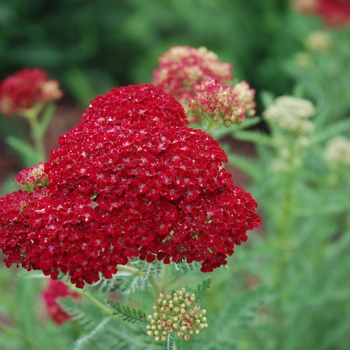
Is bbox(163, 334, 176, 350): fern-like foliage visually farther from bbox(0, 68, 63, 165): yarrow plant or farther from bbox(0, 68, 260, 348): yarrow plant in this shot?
bbox(0, 68, 63, 165): yarrow plant

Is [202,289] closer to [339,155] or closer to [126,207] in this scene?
[126,207]

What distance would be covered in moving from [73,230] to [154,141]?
1.22ft

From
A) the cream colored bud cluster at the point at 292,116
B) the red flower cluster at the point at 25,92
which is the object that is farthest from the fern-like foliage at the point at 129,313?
the red flower cluster at the point at 25,92

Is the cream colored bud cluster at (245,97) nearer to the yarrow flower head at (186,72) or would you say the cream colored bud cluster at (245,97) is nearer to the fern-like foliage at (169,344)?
the yarrow flower head at (186,72)

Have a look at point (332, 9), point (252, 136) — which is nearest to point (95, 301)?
point (252, 136)

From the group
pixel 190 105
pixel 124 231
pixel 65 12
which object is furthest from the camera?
pixel 65 12

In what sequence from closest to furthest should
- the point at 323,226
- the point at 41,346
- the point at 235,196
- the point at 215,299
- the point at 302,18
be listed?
the point at 235,196, the point at 41,346, the point at 215,299, the point at 323,226, the point at 302,18

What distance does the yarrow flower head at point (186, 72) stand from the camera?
2455 mm

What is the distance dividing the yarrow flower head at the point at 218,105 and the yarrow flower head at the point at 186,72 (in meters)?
0.21

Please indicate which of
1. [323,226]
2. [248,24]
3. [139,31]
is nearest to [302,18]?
[248,24]

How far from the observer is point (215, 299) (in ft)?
10.8

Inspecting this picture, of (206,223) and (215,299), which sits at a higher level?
(215,299)

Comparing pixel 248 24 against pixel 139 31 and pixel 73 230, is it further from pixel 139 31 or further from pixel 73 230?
pixel 73 230

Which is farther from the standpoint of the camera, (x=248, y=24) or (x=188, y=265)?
(x=248, y=24)
